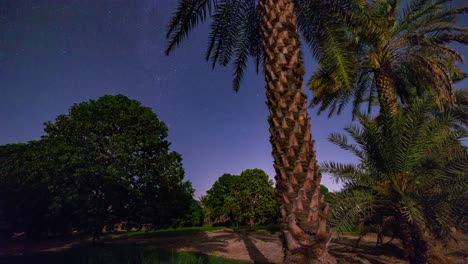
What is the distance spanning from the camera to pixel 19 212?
21.2 metres

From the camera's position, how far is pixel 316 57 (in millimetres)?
8539

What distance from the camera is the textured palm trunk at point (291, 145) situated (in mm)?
4059

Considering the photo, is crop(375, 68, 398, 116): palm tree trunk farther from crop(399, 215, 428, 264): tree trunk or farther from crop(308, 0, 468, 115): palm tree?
crop(399, 215, 428, 264): tree trunk

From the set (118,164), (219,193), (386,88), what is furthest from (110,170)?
(219,193)

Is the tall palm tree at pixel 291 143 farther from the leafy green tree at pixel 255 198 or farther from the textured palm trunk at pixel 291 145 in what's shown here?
the leafy green tree at pixel 255 198

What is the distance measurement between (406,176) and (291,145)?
693 cm

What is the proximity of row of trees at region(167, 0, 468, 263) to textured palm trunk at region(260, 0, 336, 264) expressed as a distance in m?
0.01

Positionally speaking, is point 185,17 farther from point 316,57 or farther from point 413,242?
point 413,242

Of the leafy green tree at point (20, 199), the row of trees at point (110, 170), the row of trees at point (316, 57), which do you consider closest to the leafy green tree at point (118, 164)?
the row of trees at point (110, 170)

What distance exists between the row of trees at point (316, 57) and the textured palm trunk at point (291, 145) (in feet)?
0.05

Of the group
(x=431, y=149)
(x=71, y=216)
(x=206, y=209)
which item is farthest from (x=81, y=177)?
(x=206, y=209)

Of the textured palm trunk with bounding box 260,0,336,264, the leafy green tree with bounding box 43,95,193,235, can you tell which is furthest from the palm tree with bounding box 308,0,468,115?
the leafy green tree with bounding box 43,95,193,235

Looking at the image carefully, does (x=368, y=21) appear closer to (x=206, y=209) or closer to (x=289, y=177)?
(x=289, y=177)

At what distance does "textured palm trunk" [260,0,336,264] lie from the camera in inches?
160
